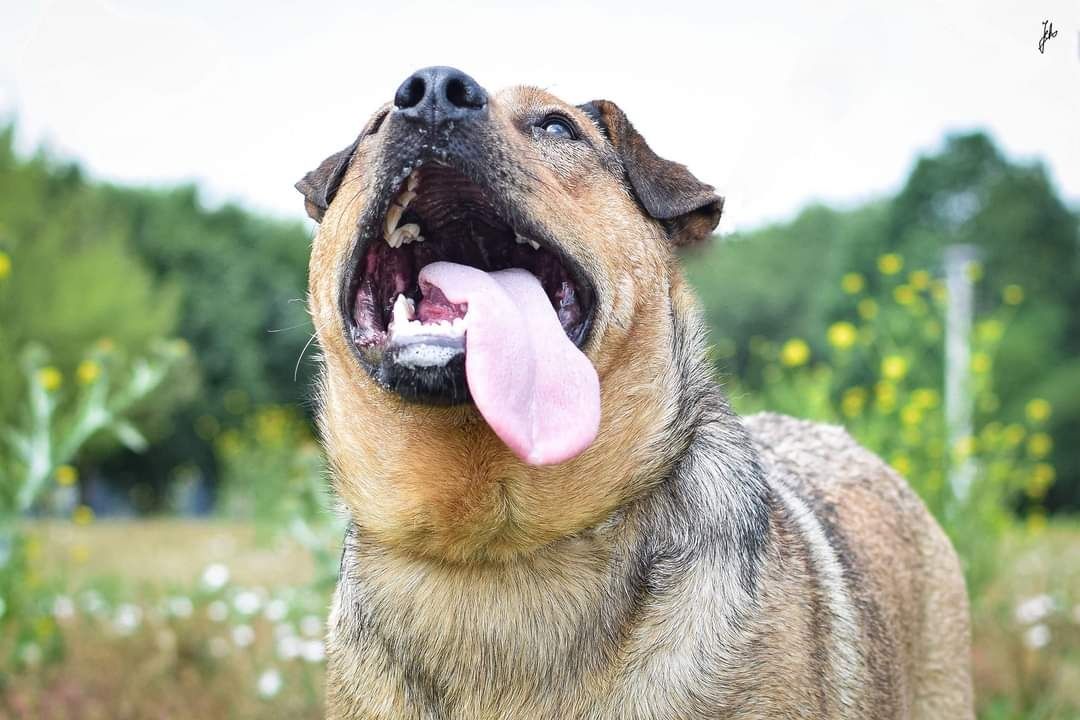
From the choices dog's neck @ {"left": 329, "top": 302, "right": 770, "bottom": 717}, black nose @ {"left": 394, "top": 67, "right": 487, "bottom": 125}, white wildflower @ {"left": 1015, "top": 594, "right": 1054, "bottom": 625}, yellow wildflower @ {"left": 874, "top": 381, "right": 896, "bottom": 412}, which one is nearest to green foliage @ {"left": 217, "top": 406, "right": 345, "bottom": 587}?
yellow wildflower @ {"left": 874, "top": 381, "right": 896, "bottom": 412}

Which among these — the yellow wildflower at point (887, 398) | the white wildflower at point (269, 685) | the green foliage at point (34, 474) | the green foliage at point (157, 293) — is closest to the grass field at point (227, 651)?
the white wildflower at point (269, 685)

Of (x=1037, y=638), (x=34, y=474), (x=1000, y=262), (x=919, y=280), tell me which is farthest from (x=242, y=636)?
(x=1000, y=262)

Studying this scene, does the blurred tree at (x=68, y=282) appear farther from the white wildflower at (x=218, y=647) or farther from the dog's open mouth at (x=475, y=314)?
the dog's open mouth at (x=475, y=314)

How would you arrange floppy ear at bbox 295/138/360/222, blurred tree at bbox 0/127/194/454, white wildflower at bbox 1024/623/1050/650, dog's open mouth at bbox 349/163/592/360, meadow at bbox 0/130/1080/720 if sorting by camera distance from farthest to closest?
blurred tree at bbox 0/127/194/454 → white wildflower at bbox 1024/623/1050/650 → meadow at bbox 0/130/1080/720 → floppy ear at bbox 295/138/360/222 → dog's open mouth at bbox 349/163/592/360

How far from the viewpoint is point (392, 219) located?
2721 millimetres

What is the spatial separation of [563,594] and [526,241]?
2.96 feet

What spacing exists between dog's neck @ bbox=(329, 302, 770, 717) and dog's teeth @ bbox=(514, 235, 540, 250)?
1.89ft

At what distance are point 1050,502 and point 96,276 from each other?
23.4 meters

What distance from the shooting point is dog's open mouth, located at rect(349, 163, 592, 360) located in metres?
2.62

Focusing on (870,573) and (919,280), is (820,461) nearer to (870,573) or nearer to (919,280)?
(870,573)

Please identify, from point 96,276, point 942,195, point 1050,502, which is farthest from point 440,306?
point 942,195

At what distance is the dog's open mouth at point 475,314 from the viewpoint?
2.42 m

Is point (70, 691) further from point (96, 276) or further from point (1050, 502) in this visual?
point (1050, 502)

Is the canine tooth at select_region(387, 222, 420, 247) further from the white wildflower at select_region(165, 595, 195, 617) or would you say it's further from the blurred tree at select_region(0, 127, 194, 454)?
the blurred tree at select_region(0, 127, 194, 454)
